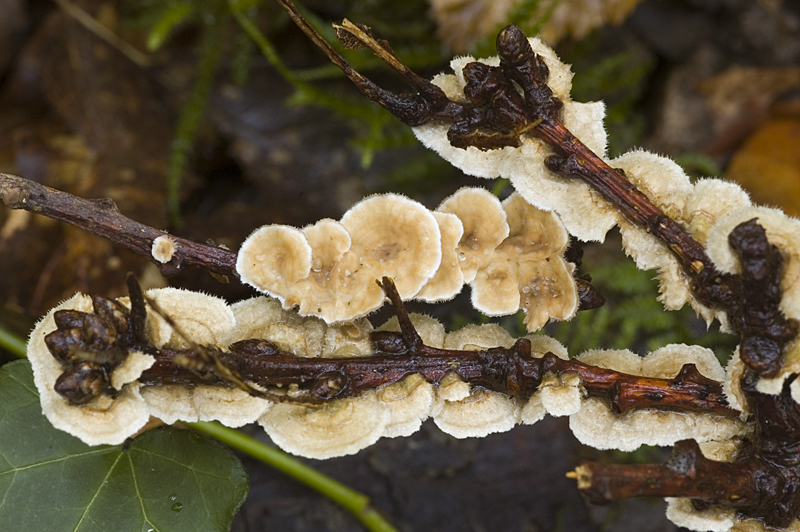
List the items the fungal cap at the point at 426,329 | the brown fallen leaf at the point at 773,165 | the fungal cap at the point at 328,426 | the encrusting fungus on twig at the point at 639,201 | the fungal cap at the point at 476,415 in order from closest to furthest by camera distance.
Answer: the encrusting fungus on twig at the point at 639,201 → the fungal cap at the point at 328,426 → the fungal cap at the point at 476,415 → the fungal cap at the point at 426,329 → the brown fallen leaf at the point at 773,165

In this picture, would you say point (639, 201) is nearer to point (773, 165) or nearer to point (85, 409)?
point (85, 409)

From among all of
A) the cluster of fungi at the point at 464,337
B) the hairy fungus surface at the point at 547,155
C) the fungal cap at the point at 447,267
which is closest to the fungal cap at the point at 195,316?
the cluster of fungi at the point at 464,337

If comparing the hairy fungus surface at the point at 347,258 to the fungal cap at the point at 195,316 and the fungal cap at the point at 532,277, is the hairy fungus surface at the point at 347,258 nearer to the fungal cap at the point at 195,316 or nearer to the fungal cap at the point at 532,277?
the fungal cap at the point at 195,316

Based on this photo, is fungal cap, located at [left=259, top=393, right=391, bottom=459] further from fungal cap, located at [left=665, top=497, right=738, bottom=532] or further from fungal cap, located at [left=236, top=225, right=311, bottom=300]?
fungal cap, located at [left=665, top=497, right=738, bottom=532]

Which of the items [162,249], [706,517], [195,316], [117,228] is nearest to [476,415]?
[706,517]

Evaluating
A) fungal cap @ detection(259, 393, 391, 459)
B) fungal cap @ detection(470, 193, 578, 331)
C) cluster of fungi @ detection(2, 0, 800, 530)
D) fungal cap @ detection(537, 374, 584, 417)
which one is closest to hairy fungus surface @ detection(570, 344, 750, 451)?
cluster of fungi @ detection(2, 0, 800, 530)

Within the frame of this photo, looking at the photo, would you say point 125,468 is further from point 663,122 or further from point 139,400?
point 663,122
